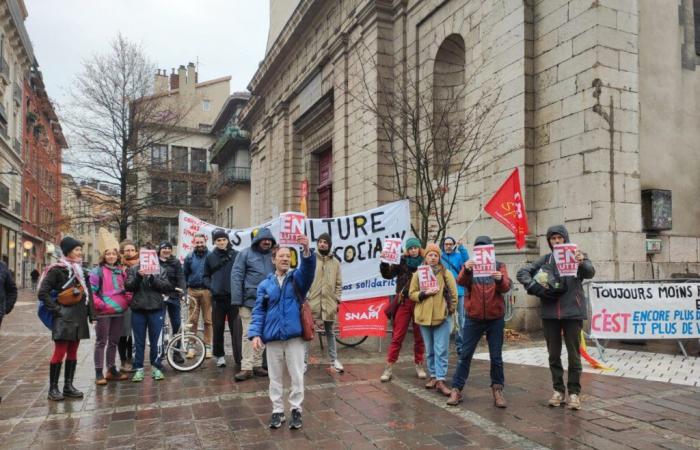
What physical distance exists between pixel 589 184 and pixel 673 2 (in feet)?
14.4

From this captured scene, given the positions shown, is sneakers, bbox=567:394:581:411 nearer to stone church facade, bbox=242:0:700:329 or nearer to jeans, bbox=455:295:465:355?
jeans, bbox=455:295:465:355

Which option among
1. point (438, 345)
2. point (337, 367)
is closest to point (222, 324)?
point (337, 367)

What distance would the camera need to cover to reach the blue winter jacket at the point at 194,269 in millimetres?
8562

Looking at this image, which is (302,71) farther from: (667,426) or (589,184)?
(667,426)

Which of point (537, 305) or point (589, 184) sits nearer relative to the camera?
point (589, 184)

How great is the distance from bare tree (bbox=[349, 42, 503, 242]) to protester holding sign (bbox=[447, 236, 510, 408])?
15.3 ft

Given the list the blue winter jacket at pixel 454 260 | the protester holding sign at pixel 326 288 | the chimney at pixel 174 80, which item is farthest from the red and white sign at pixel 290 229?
the chimney at pixel 174 80

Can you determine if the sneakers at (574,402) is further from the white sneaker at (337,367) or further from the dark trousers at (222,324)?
→ the dark trousers at (222,324)

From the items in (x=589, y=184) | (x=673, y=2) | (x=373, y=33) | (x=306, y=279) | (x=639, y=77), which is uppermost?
(x=373, y=33)

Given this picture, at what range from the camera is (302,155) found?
25.2 m

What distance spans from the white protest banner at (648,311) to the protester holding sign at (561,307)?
2849mm

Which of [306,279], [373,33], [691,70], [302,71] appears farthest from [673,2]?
[302,71]

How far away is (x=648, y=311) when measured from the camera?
808 cm

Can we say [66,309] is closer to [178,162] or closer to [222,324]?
[222,324]
